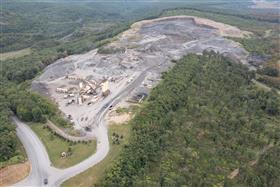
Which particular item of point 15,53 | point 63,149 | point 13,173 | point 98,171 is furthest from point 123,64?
point 15,53

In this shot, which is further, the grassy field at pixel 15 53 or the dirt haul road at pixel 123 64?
the grassy field at pixel 15 53

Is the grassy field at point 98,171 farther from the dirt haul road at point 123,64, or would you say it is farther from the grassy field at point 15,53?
the grassy field at point 15,53

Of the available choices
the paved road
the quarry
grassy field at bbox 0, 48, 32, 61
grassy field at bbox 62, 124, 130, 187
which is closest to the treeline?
grassy field at bbox 62, 124, 130, 187

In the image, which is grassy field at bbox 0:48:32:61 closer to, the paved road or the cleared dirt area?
the paved road

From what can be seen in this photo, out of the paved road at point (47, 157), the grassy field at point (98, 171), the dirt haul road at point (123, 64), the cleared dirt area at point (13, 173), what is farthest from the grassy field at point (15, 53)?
the cleared dirt area at point (13, 173)

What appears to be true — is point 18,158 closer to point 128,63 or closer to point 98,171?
point 98,171

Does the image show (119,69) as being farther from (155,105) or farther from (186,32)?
(186,32)
